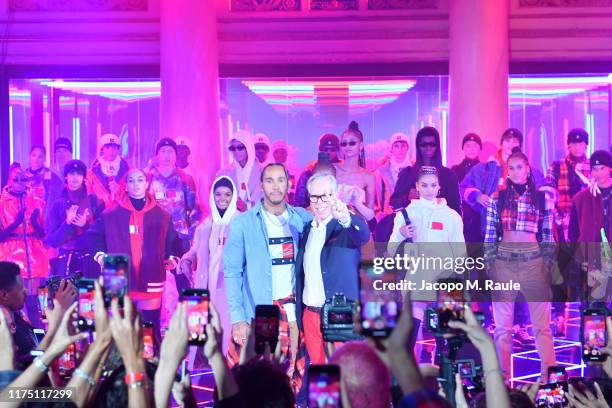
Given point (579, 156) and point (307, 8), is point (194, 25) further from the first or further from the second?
point (579, 156)

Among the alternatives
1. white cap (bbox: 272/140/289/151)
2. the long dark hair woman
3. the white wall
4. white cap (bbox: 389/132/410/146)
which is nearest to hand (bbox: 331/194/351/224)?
the long dark hair woman

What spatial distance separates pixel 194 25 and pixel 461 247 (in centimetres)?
495

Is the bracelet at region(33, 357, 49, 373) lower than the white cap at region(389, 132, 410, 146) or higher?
lower

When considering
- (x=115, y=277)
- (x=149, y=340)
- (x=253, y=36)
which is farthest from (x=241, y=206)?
(x=115, y=277)

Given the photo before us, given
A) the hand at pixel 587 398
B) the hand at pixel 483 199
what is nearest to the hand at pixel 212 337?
the hand at pixel 587 398

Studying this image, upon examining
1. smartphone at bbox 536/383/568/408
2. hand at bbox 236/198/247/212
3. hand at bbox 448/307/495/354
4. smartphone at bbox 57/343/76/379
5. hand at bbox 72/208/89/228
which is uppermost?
hand at bbox 236/198/247/212

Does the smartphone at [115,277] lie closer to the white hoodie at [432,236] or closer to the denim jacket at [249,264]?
the denim jacket at [249,264]

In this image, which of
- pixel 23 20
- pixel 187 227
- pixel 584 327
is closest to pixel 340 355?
pixel 584 327

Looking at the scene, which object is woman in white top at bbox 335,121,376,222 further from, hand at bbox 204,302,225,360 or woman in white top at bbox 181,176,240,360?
hand at bbox 204,302,225,360

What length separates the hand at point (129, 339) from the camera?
254 centimetres

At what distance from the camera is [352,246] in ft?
19.6

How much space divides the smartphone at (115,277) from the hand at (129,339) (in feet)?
1.34

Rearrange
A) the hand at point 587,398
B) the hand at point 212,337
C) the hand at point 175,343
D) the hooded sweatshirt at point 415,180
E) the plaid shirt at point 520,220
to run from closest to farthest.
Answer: the hand at point 175,343, the hand at point 212,337, the hand at point 587,398, the plaid shirt at point 520,220, the hooded sweatshirt at point 415,180

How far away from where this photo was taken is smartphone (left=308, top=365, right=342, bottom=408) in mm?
2375
